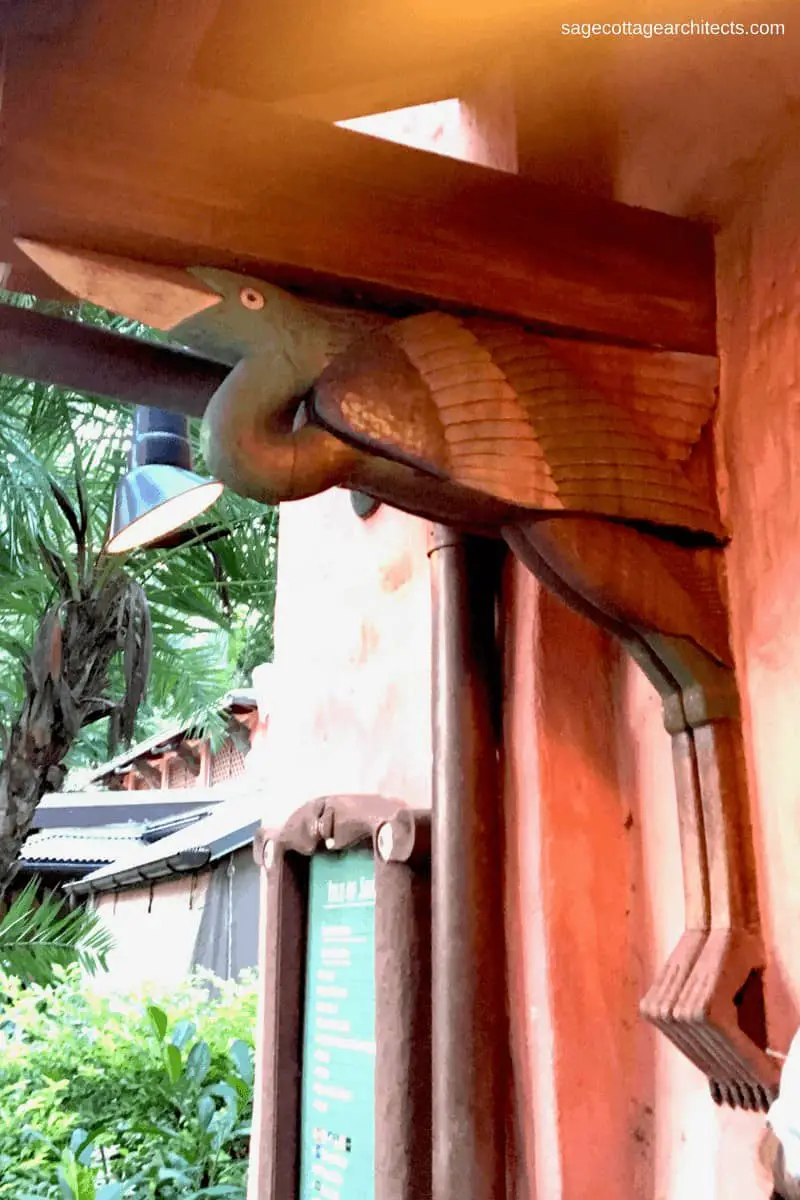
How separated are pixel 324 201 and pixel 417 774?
64cm

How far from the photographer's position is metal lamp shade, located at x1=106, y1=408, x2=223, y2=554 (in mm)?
2082

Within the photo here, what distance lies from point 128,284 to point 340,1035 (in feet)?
2.74

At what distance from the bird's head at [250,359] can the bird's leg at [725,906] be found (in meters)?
0.33

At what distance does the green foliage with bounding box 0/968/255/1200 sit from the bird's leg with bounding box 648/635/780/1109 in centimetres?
137

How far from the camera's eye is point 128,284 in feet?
2.54

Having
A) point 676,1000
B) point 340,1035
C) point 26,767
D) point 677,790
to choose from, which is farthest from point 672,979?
point 26,767

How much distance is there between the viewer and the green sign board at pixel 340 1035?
111cm

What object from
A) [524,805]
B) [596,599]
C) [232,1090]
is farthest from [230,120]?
[232,1090]

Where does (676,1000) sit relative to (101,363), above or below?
below

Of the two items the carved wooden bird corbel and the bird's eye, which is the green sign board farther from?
the bird's eye

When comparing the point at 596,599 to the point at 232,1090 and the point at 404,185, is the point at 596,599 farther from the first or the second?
the point at 232,1090

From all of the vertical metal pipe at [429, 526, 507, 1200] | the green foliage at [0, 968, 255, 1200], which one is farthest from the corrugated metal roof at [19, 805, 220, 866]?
the vertical metal pipe at [429, 526, 507, 1200]

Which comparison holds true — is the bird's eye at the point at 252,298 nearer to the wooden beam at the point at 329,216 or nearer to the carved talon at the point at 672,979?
the wooden beam at the point at 329,216

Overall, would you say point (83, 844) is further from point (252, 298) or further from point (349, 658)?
point (252, 298)
